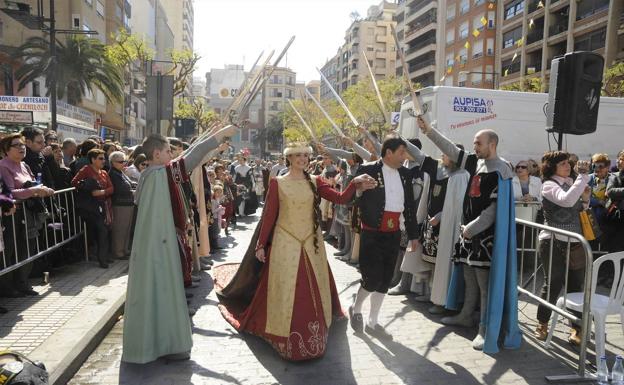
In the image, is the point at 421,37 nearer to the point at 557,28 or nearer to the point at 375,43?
the point at 375,43

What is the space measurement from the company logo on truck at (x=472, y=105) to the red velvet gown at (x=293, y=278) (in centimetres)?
731

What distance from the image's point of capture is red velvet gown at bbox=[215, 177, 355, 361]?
14.2 ft

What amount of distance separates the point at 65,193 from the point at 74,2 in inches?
1161

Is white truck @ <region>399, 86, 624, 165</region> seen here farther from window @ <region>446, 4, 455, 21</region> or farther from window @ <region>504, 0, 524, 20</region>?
window @ <region>446, 4, 455, 21</region>

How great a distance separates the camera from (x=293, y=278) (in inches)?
175

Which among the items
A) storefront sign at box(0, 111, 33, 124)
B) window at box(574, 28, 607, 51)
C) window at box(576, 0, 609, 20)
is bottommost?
storefront sign at box(0, 111, 33, 124)

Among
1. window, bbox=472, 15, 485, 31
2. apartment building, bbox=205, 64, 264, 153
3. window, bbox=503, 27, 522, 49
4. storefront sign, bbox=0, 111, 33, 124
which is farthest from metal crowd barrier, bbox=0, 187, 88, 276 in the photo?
apartment building, bbox=205, 64, 264, 153

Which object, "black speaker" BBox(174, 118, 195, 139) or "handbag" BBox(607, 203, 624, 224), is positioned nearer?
"handbag" BBox(607, 203, 624, 224)

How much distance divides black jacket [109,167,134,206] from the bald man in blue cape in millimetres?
5191

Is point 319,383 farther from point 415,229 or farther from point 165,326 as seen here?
point 415,229

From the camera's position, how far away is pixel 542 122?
11.9 meters

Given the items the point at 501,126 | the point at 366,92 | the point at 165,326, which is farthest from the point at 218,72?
the point at 165,326

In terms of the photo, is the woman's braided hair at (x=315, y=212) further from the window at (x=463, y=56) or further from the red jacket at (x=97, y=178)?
the window at (x=463, y=56)

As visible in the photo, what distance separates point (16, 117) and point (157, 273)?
47.1 feet
